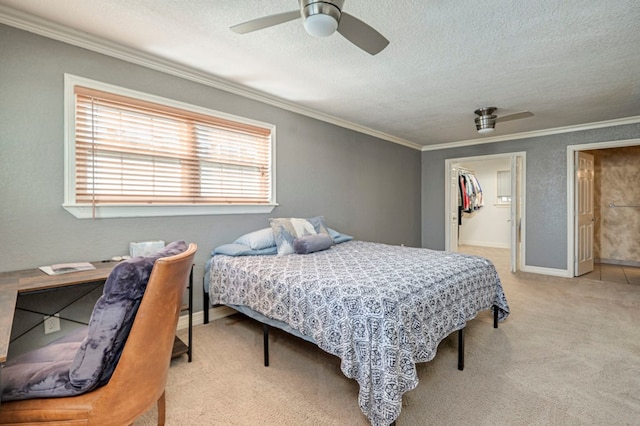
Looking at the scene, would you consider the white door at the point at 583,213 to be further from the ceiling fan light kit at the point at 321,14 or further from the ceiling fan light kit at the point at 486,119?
the ceiling fan light kit at the point at 321,14

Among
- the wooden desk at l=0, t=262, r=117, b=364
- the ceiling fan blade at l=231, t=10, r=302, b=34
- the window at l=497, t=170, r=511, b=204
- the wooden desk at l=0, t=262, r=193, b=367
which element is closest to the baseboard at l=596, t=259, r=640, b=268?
the window at l=497, t=170, r=511, b=204

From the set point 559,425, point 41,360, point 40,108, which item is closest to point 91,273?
point 41,360

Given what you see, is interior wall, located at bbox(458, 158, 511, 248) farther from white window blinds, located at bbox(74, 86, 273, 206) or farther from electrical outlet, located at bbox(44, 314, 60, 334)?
electrical outlet, located at bbox(44, 314, 60, 334)

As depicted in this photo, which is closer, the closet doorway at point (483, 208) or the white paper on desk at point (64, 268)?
the white paper on desk at point (64, 268)

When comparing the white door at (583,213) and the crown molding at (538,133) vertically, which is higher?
the crown molding at (538,133)

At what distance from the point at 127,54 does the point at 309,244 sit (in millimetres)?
2215

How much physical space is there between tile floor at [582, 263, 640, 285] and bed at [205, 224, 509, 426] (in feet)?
10.4

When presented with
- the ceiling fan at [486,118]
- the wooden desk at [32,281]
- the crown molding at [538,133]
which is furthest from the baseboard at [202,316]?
the crown molding at [538,133]

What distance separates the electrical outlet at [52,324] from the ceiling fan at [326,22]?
233cm

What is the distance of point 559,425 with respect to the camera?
1.63 metres

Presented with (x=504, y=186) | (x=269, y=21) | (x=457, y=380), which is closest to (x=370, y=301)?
(x=457, y=380)

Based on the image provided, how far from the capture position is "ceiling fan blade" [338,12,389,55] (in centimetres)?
168

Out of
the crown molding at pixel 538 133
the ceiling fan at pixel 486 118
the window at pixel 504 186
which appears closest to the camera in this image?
the ceiling fan at pixel 486 118

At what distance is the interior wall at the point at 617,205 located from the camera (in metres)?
5.59
